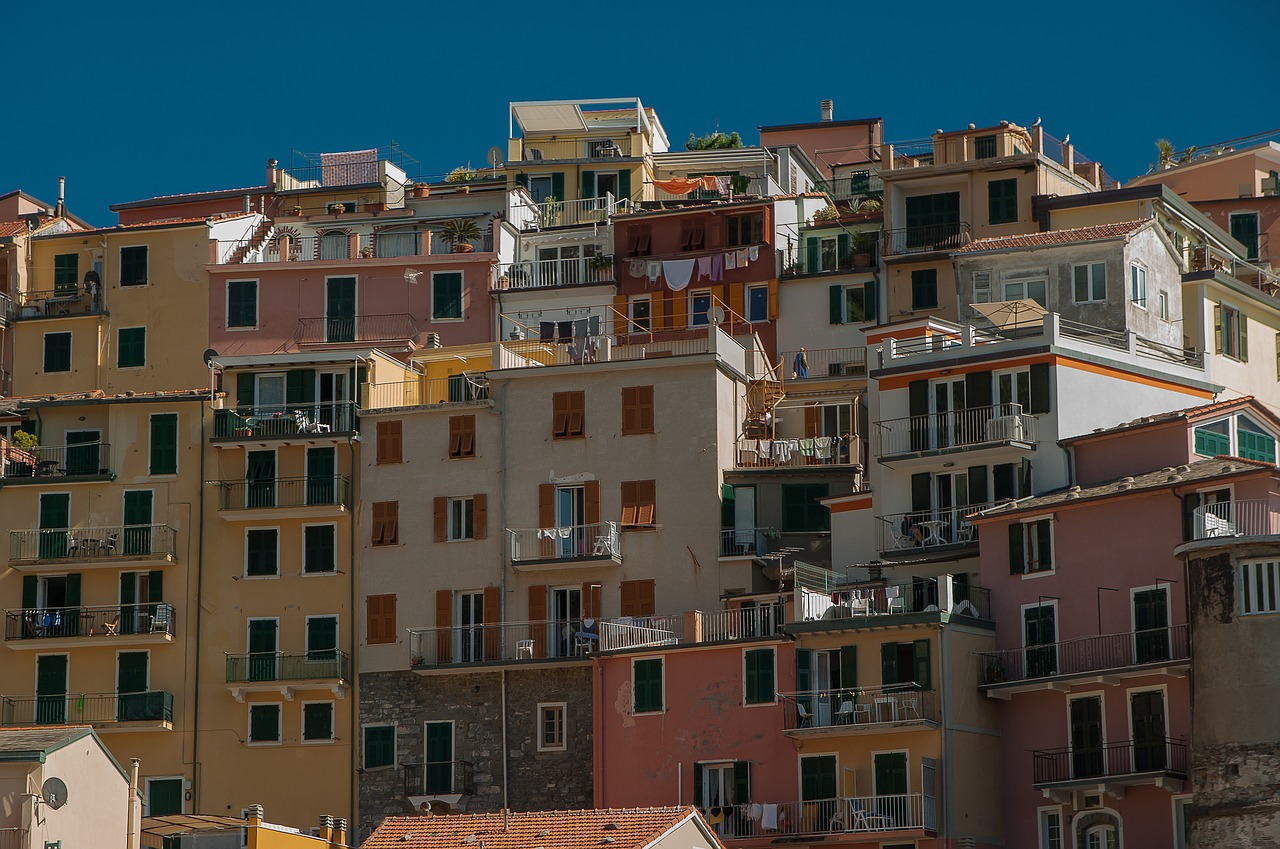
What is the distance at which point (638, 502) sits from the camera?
2655 inches

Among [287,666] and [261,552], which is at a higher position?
[261,552]

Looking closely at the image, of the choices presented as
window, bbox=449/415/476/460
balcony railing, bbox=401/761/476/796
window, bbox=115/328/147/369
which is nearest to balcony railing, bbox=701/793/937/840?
balcony railing, bbox=401/761/476/796

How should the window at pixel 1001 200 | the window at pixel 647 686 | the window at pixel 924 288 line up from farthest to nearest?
the window at pixel 1001 200
the window at pixel 924 288
the window at pixel 647 686

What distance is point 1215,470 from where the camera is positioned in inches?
2208

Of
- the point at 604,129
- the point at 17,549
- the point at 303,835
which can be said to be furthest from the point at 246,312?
the point at 303,835

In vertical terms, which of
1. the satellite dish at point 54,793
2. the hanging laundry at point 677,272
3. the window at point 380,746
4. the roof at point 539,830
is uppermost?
the hanging laundry at point 677,272

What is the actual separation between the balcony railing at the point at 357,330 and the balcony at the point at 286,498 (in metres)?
7.67

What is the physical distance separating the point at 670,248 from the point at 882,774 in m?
25.9

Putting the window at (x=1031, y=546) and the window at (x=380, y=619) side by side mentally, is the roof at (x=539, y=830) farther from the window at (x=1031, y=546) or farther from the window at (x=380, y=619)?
the window at (x=380, y=619)

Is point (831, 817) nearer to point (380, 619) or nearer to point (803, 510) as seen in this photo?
point (803, 510)

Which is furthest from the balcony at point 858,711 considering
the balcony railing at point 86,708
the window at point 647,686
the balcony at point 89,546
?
the balcony at point 89,546

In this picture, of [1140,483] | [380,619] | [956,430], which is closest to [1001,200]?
[956,430]

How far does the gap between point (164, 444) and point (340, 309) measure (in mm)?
8782

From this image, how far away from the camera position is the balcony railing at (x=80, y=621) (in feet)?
233
